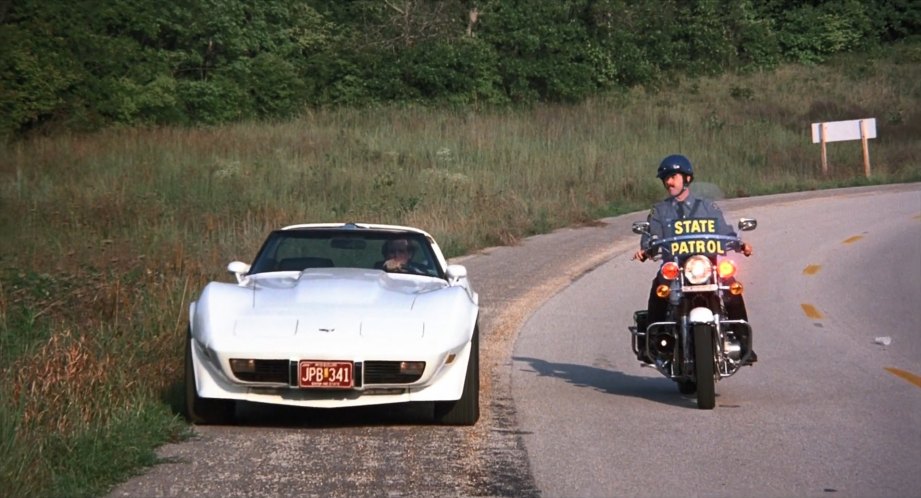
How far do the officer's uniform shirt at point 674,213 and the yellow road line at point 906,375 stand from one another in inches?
89.7

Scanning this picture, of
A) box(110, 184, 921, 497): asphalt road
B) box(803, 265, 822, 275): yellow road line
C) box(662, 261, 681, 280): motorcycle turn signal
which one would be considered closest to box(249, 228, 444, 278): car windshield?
box(110, 184, 921, 497): asphalt road

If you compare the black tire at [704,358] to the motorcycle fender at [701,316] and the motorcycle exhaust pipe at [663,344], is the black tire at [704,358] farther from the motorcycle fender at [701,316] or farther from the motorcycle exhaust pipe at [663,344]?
the motorcycle exhaust pipe at [663,344]

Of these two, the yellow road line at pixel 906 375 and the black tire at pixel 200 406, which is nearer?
the black tire at pixel 200 406

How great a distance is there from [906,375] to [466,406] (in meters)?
4.33

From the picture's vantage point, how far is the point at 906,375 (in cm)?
1093

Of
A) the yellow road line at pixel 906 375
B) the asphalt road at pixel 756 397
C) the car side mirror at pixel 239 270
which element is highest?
the car side mirror at pixel 239 270

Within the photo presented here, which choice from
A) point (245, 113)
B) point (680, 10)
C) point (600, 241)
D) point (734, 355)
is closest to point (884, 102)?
point (680, 10)

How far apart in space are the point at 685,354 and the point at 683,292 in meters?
0.43

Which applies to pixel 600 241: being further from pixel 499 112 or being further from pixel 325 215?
pixel 499 112

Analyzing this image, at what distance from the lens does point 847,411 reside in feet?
30.0

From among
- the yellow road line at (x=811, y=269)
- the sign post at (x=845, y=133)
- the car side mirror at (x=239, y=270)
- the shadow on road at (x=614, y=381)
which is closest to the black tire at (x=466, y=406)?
the shadow on road at (x=614, y=381)

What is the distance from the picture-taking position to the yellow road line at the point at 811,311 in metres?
14.9

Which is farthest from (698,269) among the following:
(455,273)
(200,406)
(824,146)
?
(824,146)

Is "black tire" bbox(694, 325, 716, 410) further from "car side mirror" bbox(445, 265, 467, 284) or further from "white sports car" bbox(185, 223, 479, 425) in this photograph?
"car side mirror" bbox(445, 265, 467, 284)
